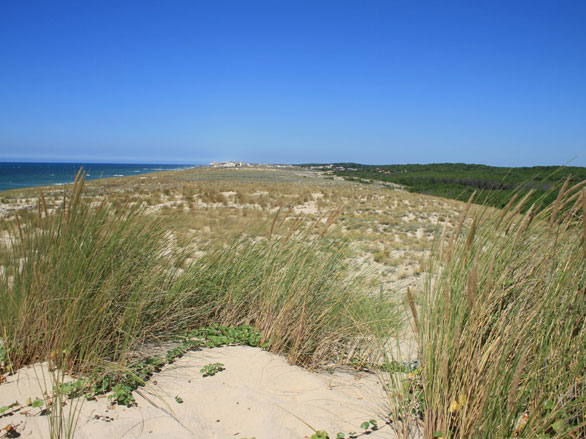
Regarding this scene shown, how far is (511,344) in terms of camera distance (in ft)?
4.64

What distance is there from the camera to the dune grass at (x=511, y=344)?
4.45 feet

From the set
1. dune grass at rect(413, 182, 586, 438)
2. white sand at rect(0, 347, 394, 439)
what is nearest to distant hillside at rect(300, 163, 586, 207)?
dune grass at rect(413, 182, 586, 438)

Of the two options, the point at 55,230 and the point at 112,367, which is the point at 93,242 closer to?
the point at 55,230

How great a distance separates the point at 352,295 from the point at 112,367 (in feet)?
5.65

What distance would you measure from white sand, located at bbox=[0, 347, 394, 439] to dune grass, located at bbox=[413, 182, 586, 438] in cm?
48

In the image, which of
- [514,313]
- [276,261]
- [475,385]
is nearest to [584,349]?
[514,313]

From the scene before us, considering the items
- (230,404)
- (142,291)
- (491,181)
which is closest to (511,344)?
(230,404)

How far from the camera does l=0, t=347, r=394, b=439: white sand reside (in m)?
1.81

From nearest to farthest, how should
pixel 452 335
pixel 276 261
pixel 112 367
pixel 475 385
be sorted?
pixel 475 385 → pixel 452 335 → pixel 112 367 → pixel 276 261

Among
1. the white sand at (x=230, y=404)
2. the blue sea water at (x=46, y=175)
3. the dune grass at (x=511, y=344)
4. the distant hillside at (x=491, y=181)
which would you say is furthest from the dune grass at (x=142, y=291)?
the distant hillside at (x=491, y=181)

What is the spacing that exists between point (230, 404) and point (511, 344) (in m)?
1.49

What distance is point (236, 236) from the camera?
11.8 feet

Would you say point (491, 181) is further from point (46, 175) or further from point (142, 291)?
point (46, 175)

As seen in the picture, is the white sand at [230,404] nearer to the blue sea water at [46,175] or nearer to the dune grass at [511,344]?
the dune grass at [511,344]
